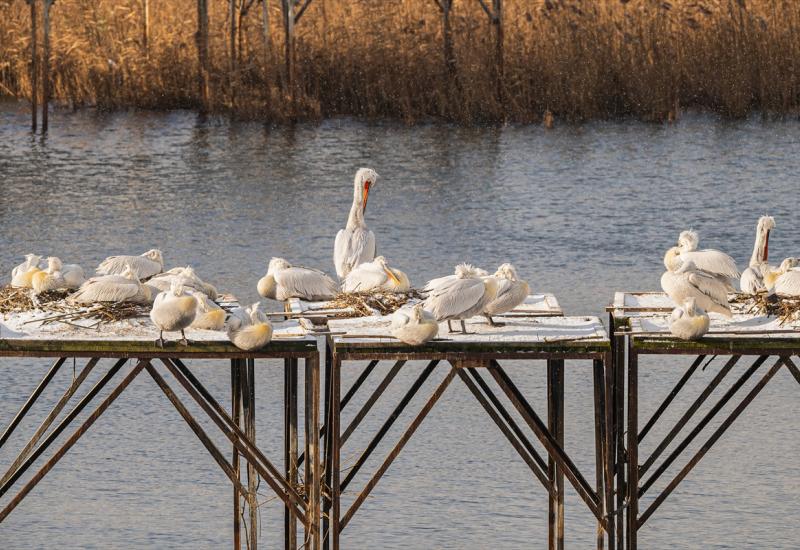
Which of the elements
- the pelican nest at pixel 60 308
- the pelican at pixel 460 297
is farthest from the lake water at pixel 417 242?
the pelican at pixel 460 297

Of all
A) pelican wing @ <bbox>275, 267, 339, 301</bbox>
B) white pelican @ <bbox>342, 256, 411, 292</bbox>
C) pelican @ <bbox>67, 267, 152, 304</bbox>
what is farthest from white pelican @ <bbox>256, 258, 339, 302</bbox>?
pelican @ <bbox>67, 267, 152, 304</bbox>

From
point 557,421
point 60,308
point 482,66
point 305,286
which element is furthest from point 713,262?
point 482,66

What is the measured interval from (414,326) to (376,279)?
1381 mm

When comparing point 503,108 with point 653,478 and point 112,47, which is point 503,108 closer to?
point 112,47

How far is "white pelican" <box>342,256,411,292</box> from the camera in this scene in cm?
973

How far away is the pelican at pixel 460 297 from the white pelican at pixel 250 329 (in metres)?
0.80

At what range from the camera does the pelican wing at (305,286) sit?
10.0 meters

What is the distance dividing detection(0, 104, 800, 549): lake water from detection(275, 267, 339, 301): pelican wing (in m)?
1.72

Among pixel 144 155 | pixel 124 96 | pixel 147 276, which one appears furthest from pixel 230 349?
pixel 124 96

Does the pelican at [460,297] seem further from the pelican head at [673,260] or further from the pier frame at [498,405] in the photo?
the pelican head at [673,260]

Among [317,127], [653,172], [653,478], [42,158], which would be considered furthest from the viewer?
[317,127]

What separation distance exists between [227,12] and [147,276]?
26.4m

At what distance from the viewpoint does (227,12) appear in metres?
36.0

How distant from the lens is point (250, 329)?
8.42m
